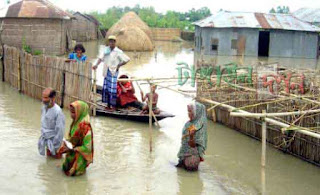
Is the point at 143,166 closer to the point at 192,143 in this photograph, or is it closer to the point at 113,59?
the point at 192,143

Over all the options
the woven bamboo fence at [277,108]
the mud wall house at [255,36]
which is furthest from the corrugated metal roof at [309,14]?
the woven bamboo fence at [277,108]

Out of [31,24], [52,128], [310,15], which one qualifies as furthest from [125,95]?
[310,15]

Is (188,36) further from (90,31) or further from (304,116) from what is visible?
(304,116)

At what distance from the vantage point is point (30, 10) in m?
16.2

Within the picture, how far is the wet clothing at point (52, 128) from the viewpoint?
6.16m

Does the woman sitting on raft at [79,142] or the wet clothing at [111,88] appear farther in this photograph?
the wet clothing at [111,88]

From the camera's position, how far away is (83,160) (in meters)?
5.80

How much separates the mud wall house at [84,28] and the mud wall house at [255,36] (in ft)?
31.5

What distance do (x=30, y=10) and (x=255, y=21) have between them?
12.0m

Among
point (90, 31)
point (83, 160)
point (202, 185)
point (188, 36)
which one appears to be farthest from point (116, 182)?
point (188, 36)

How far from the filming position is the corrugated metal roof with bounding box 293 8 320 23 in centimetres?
2985

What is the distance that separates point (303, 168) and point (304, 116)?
811 mm

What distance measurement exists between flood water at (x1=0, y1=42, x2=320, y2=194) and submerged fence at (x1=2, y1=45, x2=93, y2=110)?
0.60 metres

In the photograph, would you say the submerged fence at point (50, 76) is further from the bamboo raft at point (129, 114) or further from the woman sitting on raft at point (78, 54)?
the bamboo raft at point (129, 114)
